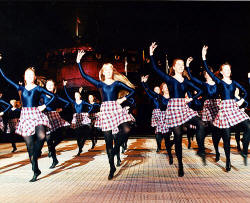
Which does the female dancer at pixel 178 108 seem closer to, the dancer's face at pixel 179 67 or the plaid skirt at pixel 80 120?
the dancer's face at pixel 179 67

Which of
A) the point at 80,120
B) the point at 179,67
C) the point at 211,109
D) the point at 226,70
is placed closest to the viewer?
the point at 179,67

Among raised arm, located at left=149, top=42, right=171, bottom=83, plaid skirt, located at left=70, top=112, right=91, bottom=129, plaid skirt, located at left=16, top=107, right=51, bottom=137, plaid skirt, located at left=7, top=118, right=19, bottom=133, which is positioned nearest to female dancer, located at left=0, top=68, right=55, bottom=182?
plaid skirt, located at left=16, top=107, right=51, bottom=137

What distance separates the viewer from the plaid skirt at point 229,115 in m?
5.14

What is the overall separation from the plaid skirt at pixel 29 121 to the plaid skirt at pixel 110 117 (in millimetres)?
916

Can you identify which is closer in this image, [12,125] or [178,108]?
[178,108]

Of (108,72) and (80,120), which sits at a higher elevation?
(108,72)

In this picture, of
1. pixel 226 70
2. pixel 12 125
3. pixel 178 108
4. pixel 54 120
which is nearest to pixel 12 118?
pixel 12 125

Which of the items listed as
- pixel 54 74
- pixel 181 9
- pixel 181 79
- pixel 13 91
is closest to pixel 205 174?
pixel 181 79

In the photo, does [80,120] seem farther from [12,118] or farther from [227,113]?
[227,113]

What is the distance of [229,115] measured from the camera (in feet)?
17.0

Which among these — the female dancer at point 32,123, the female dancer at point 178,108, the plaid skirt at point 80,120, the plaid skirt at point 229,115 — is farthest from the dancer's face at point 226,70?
the plaid skirt at point 80,120

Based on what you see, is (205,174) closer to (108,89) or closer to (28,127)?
(108,89)

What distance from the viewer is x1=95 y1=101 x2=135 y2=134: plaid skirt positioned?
4871mm

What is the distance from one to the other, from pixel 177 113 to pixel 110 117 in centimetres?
108
